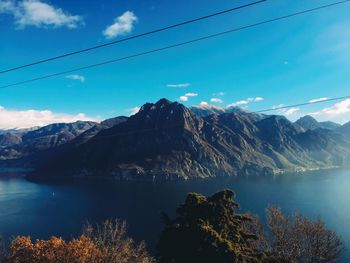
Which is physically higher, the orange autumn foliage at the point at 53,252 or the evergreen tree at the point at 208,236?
the evergreen tree at the point at 208,236

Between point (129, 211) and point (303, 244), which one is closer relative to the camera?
point (303, 244)

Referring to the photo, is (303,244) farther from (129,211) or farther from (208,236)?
(129,211)

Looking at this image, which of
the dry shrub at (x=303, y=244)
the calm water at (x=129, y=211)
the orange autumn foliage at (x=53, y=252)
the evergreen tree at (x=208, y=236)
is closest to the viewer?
the evergreen tree at (x=208, y=236)

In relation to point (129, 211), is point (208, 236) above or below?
above

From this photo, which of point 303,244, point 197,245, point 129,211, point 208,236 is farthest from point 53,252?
point 129,211

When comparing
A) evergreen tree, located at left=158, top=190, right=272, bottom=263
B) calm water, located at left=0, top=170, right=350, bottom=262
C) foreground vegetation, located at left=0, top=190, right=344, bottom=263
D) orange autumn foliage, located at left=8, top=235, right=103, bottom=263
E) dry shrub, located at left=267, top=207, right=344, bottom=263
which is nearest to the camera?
evergreen tree, located at left=158, top=190, right=272, bottom=263

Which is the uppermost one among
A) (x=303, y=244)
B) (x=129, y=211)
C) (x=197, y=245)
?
(x=197, y=245)

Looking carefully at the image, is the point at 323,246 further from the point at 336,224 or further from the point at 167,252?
the point at 336,224

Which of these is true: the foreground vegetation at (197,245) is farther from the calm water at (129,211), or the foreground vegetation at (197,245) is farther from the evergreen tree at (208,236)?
the calm water at (129,211)

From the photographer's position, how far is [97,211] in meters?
161

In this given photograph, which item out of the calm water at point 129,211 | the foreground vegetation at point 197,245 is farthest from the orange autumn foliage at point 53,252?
the calm water at point 129,211

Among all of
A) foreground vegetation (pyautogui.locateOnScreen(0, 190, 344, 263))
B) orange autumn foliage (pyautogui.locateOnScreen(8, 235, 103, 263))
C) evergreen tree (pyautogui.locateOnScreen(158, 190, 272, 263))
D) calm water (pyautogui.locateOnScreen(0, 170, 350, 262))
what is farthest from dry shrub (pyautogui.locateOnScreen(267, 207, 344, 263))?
calm water (pyautogui.locateOnScreen(0, 170, 350, 262))

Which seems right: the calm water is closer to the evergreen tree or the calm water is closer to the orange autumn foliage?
the orange autumn foliage

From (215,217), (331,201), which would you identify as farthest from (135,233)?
(331,201)
